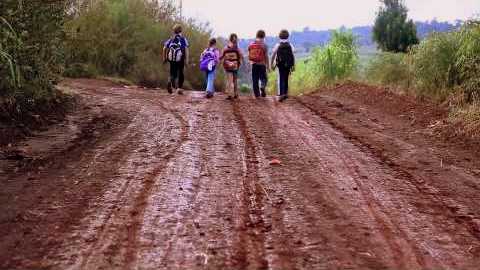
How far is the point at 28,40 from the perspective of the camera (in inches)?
463

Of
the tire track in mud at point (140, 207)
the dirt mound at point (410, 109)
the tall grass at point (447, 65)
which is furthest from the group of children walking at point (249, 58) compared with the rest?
the tire track in mud at point (140, 207)

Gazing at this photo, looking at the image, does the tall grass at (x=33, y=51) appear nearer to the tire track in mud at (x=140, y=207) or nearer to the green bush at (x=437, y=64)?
the tire track in mud at (x=140, y=207)

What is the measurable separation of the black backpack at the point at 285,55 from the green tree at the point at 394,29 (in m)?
10.6

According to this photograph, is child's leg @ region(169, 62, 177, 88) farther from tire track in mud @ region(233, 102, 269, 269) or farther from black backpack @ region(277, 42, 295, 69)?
tire track in mud @ region(233, 102, 269, 269)

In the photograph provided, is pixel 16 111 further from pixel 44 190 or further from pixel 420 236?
pixel 420 236

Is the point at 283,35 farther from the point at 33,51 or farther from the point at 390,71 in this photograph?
the point at 33,51

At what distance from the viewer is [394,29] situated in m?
27.7

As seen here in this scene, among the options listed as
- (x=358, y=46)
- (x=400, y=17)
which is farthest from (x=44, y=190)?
(x=400, y=17)

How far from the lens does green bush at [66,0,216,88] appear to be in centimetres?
2648

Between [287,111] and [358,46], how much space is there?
10.9 m

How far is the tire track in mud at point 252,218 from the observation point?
5552mm

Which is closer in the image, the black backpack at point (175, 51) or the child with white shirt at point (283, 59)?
the child with white shirt at point (283, 59)

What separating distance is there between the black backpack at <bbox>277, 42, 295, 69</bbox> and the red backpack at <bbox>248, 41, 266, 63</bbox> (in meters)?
0.67

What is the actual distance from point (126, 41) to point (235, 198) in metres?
21.5
